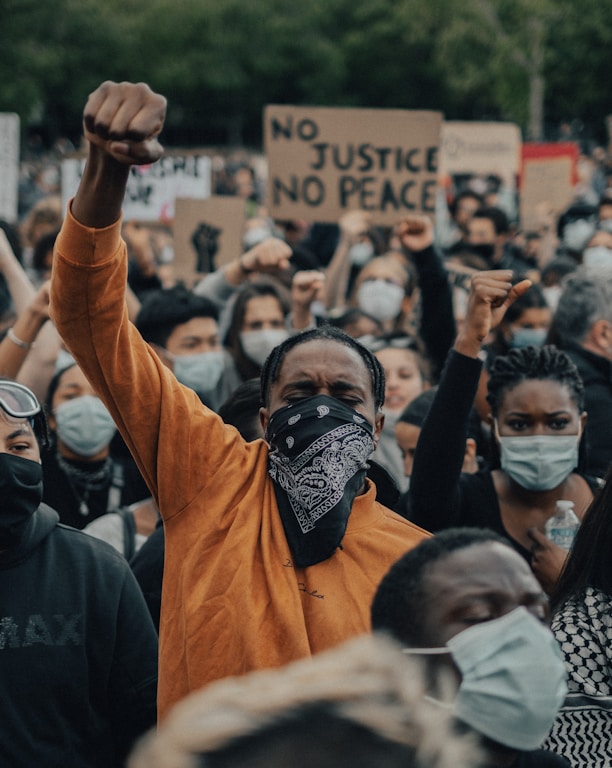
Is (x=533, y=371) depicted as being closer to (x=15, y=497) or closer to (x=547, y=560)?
(x=547, y=560)

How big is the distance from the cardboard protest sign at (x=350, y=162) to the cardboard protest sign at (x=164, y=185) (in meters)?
1.98

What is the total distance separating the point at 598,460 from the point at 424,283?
1054 millimetres

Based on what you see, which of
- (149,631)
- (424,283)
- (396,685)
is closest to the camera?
(396,685)

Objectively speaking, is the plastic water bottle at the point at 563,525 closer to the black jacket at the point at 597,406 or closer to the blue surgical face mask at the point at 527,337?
the black jacket at the point at 597,406

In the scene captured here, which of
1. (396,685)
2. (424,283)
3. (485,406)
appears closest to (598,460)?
(485,406)

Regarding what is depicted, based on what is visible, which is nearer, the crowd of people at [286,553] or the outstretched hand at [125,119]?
the crowd of people at [286,553]

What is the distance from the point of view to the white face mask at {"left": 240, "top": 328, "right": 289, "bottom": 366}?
6344 millimetres

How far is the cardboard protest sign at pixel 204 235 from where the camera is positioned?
8.52 metres

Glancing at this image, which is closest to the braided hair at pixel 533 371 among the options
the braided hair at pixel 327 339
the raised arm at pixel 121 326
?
the braided hair at pixel 327 339

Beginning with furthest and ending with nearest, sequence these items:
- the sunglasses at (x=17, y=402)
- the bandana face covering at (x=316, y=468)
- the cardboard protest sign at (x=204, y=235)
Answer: the cardboard protest sign at (x=204, y=235) < the sunglasses at (x=17, y=402) < the bandana face covering at (x=316, y=468)

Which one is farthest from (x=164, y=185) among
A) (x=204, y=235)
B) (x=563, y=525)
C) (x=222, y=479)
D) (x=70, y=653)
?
(x=222, y=479)

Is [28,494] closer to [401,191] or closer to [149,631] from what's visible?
[149,631]

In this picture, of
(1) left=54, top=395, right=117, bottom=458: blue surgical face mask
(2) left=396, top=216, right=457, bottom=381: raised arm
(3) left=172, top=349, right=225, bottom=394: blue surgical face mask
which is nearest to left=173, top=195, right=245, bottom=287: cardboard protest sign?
(3) left=172, top=349, right=225, bottom=394: blue surgical face mask

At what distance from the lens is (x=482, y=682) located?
191 centimetres
